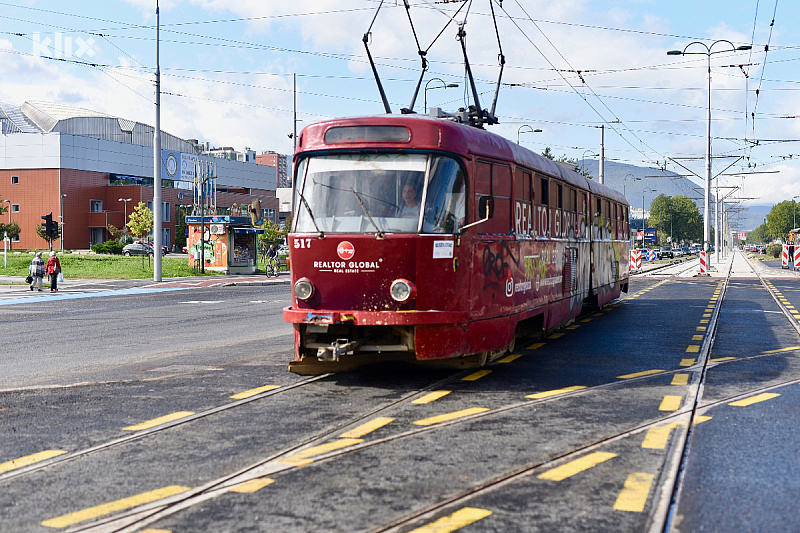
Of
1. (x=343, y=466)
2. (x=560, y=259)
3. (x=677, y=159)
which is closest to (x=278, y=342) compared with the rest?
(x=560, y=259)

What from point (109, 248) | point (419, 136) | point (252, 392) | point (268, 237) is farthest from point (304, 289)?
point (109, 248)

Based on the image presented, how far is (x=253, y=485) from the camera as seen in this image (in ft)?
18.1

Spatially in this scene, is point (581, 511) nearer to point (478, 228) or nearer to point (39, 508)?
point (39, 508)

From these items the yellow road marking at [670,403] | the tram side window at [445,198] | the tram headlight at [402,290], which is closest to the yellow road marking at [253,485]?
the tram headlight at [402,290]

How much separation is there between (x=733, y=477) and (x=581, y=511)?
138 centimetres

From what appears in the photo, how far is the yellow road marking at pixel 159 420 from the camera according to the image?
7.31 m

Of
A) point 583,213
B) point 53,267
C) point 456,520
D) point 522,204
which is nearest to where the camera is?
point 456,520

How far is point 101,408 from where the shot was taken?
820 cm

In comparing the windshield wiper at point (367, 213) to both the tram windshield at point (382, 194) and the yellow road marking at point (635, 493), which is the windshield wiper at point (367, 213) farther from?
the yellow road marking at point (635, 493)

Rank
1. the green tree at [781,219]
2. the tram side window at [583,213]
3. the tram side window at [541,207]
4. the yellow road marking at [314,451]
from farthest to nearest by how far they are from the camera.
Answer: the green tree at [781,219]
the tram side window at [583,213]
the tram side window at [541,207]
the yellow road marking at [314,451]

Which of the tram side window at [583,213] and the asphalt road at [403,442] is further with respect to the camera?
the tram side window at [583,213]

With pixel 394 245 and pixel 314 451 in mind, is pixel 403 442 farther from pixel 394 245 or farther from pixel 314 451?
pixel 394 245

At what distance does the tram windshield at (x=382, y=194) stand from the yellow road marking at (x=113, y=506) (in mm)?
4260

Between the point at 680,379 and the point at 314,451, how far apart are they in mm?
5190
